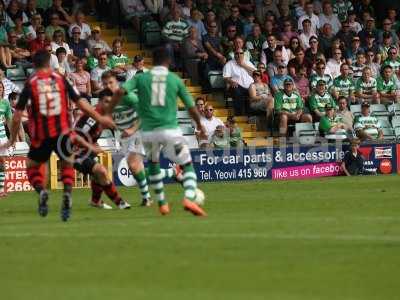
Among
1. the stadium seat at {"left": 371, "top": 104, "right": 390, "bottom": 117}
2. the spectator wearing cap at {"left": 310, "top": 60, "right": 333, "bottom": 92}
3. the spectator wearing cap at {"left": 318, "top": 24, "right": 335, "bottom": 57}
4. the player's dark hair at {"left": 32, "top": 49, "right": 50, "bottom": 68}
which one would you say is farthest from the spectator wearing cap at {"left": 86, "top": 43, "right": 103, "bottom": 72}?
the player's dark hair at {"left": 32, "top": 49, "right": 50, "bottom": 68}

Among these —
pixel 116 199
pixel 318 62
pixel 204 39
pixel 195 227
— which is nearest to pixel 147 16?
pixel 204 39

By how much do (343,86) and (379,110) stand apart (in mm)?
1044

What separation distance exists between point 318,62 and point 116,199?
45.6 feet

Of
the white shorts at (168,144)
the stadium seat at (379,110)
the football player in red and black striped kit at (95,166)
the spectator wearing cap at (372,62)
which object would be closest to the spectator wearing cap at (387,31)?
the spectator wearing cap at (372,62)

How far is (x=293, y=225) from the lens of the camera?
15.1 m

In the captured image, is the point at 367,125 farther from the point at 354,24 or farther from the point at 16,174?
the point at 16,174

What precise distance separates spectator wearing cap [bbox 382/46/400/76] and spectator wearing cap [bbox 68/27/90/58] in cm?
823

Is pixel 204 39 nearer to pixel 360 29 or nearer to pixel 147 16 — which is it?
pixel 147 16

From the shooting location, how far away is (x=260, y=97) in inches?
1225

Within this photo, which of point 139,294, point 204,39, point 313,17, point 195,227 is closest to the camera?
point 139,294

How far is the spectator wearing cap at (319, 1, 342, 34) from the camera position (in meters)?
34.8

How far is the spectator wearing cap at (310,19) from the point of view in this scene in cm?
3413

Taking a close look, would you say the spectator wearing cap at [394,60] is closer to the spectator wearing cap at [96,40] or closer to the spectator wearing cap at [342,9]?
the spectator wearing cap at [342,9]

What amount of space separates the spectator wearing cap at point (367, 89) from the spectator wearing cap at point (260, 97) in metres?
2.83
